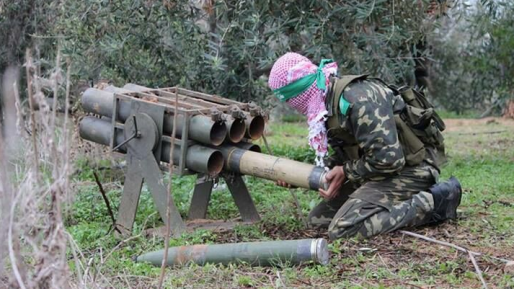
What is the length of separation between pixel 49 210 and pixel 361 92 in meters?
→ 2.65

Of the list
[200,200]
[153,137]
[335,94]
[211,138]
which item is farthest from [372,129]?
[200,200]

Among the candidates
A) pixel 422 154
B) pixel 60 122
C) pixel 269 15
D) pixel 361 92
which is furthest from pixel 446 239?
pixel 60 122

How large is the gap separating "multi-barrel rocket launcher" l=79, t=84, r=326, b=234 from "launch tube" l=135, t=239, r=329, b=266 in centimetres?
76

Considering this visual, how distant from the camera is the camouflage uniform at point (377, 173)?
18.1ft

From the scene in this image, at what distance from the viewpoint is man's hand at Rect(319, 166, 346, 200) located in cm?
569

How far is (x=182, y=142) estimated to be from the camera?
19.2 feet

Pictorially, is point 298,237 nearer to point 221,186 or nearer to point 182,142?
point 182,142

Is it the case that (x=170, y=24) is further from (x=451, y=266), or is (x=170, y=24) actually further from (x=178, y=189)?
(x=451, y=266)

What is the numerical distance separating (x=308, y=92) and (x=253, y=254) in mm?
1170

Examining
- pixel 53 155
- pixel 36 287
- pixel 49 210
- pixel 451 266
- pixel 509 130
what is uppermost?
pixel 53 155

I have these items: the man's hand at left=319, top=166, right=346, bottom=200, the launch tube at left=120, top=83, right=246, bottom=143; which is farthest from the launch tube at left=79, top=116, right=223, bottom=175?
the man's hand at left=319, top=166, right=346, bottom=200

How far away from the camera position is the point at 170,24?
313 inches

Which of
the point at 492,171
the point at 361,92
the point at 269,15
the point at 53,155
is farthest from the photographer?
the point at 492,171

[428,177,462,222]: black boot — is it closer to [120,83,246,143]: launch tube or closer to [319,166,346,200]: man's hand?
[319,166,346,200]: man's hand
